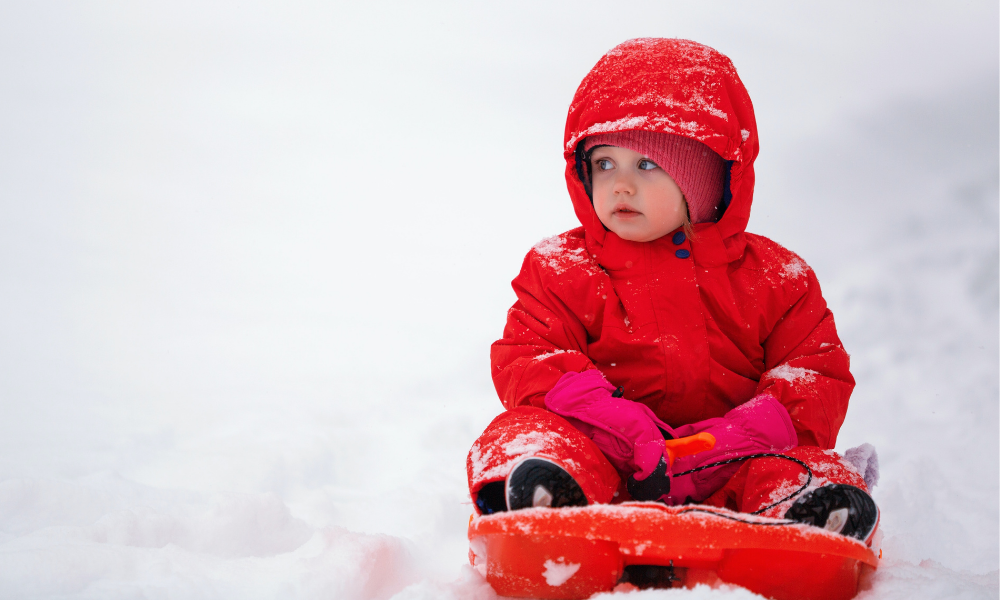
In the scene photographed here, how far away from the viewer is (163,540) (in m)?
1.30

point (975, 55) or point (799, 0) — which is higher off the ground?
point (799, 0)

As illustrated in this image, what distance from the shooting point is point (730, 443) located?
1.30m

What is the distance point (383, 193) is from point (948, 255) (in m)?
2.41

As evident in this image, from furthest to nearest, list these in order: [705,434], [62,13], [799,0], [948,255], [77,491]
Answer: [62,13]
[799,0]
[948,255]
[77,491]
[705,434]

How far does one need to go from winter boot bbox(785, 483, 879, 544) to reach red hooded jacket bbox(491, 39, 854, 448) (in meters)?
0.39

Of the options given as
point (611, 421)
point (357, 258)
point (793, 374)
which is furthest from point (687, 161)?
point (357, 258)

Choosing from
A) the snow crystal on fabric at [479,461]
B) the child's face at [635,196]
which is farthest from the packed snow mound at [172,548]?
the child's face at [635,196]

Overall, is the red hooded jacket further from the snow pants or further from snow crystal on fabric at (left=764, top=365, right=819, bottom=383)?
the snow pants

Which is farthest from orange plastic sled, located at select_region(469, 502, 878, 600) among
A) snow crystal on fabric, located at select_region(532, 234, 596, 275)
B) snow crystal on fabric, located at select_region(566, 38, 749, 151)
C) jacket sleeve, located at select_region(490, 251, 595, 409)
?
snow crystal on fabric, located at select_region(566, 38, 749, 151)

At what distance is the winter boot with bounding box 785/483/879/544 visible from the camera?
3.20ft

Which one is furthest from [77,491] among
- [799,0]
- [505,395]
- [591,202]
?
[799,0]

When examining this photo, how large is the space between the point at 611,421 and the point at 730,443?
233mm

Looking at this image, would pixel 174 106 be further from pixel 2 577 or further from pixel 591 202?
pixel 2 577

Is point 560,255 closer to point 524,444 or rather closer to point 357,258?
point 524,444
